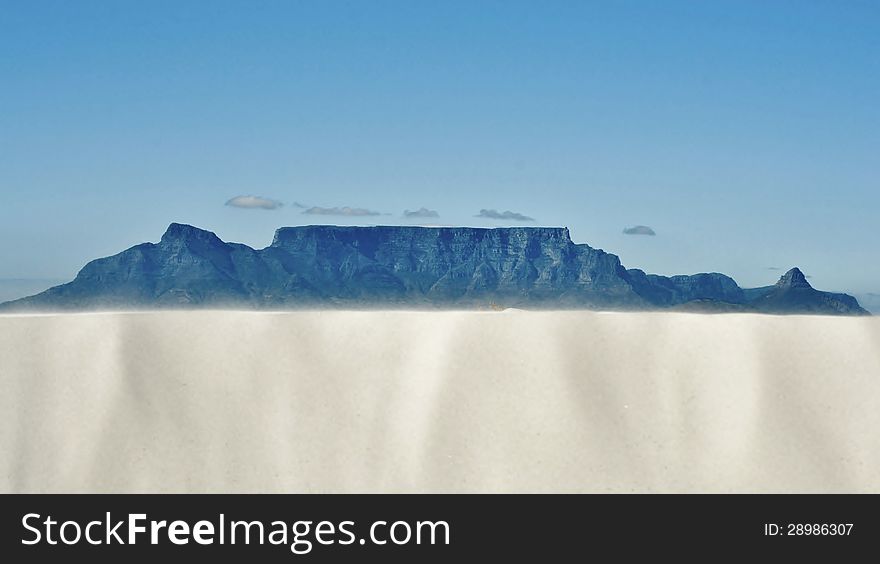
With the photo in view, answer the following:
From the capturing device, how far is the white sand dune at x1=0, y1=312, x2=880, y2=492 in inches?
565

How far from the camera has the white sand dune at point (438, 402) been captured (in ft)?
47.1

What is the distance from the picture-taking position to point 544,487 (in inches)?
553

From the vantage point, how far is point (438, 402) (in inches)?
603

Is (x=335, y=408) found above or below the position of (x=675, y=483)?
above

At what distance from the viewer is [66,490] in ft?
46.4
